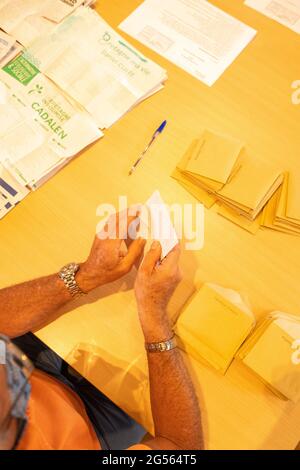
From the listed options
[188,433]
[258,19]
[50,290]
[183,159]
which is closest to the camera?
[188,433]

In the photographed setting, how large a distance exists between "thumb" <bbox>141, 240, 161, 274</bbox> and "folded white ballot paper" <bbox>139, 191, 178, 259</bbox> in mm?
14

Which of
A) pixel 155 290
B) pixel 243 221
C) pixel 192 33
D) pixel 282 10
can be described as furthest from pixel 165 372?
pixel 282 10

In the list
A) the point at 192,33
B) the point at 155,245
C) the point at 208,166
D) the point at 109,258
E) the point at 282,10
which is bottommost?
the point at 109,258

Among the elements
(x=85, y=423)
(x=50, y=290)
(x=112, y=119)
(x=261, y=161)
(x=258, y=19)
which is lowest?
(x=85, y=423)

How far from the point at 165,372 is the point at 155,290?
189 millimetres

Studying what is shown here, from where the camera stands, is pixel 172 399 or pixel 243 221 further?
pixel 243 221

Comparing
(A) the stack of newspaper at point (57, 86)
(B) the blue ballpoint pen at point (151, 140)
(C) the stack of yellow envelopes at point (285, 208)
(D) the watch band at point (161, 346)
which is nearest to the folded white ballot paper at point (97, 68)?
(A) the stack of newspaper at point (57, 86)

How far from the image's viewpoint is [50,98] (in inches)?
43.6

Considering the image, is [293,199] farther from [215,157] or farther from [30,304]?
[30,304]

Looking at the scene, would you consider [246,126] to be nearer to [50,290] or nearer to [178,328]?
[178,328]

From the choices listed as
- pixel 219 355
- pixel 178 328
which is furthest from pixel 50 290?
pixel 219 355

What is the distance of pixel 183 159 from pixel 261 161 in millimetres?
214

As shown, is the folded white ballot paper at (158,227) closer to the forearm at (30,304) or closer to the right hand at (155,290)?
the right hand at (155,290)

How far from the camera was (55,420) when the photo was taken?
2.71 feet
